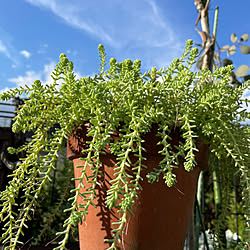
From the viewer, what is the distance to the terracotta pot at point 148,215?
2.30 feet

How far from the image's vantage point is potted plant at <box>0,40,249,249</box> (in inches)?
27.4

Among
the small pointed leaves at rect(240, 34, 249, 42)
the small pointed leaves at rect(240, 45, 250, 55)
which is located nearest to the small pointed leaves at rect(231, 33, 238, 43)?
the small pointed leaves at rect(240, 34, 249, 42)

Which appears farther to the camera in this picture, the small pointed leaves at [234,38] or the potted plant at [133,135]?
the small pointed leaves at [234,38]

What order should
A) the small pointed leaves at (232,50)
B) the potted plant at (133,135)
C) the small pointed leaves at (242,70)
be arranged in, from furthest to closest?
the small pointed leaves at (232,50)
the small pointed leaves at (242,70)
the potted plant at (133,135)

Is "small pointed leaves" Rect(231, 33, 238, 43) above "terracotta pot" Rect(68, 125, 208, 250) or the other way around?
above

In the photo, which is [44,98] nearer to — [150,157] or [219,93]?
[150,157]

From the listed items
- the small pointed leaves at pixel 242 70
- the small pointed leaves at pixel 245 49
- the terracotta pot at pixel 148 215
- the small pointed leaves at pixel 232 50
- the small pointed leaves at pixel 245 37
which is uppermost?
the small pointed leaves at pixel 245 37

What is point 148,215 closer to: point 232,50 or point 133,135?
point 133,135

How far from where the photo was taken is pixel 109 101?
79 cm

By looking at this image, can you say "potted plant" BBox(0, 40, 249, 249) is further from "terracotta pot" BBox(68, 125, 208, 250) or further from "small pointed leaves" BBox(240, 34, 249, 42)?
"small pointed leaves" BBox(240, 34, 249, 42)

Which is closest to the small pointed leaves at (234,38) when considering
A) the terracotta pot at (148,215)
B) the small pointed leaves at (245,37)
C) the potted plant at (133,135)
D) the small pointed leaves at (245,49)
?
the small pointed leaves at (245,37)

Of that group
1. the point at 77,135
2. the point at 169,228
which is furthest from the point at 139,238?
the point at 77,135

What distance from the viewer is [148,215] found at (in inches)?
27.9

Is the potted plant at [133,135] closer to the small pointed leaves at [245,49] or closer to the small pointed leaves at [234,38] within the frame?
the small pointed leaves at [245,49]
